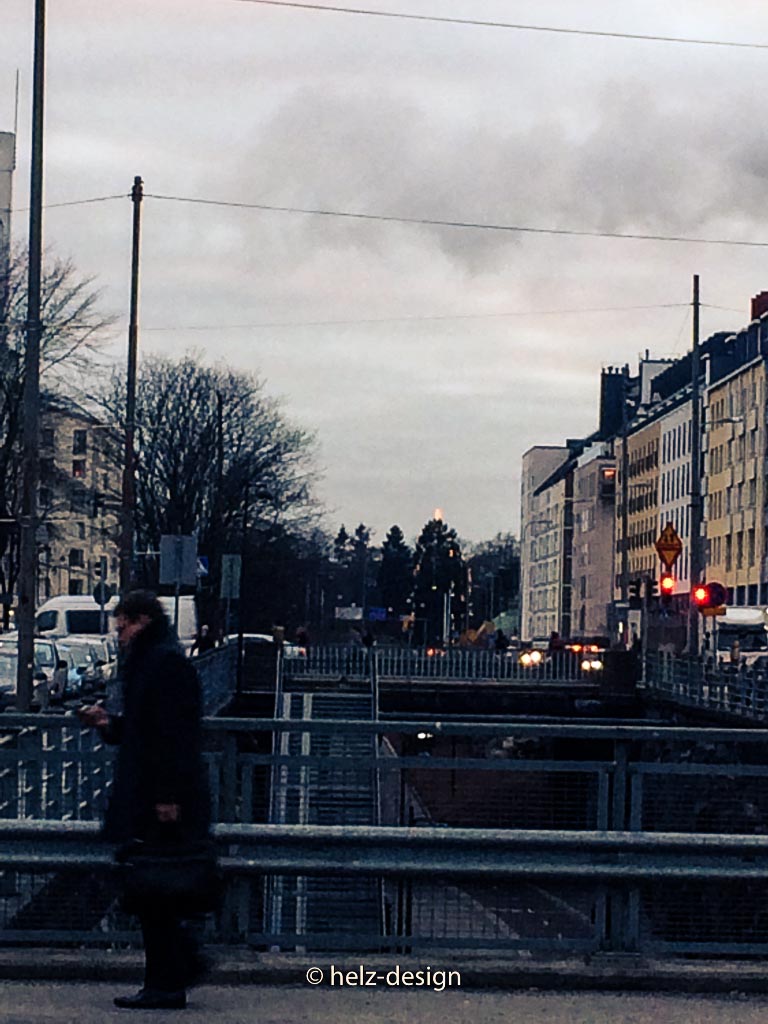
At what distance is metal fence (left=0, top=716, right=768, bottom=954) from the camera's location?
10.5 m

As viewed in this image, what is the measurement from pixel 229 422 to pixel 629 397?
3077 inches

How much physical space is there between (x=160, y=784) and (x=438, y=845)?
1955 millimetres

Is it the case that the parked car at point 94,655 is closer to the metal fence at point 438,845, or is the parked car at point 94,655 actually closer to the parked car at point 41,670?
the parked car at point 41,670

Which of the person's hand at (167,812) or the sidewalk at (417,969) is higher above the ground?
the person's hand at (167,812)

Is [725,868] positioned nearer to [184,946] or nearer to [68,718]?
[184,946]

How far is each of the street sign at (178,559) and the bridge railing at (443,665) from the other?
2818 centimetres

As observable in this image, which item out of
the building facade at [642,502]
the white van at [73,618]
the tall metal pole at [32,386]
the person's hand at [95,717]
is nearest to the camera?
the person's hand at [95,717]

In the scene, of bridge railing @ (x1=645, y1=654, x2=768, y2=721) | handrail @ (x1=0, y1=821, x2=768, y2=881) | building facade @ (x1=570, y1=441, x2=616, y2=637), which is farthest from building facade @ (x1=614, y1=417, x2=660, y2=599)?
handrail @ (x1=0, y1=821, x2=768, y2=881)

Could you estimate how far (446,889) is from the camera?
423 inches

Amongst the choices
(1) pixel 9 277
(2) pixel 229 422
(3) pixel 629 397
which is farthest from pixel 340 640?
(1) pixel 9 277

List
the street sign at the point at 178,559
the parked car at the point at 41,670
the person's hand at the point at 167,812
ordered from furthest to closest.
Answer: the parked car at the point at 41,670 → the street sign at the point at 178,559 → the person's hand at the point at 167,812

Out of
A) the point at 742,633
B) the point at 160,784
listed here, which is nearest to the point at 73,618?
the point at 742,633

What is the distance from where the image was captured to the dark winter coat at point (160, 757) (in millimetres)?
9055

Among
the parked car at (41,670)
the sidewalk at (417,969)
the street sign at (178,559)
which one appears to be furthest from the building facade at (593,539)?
the sidewalk at (417,969)
